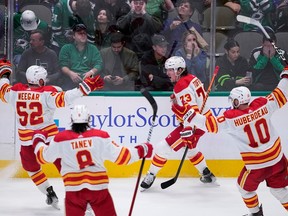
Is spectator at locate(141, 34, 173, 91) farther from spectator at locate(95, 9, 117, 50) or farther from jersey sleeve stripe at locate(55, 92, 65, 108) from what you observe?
jersey sleeve stripe at locate(55, 92, 65, 108)

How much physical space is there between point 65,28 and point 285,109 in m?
2.25

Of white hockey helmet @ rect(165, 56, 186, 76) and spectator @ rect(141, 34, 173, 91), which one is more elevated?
white hockey helmet @ rect(165, 56, 186, 76)

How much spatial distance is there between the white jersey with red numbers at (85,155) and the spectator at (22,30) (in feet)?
9.32

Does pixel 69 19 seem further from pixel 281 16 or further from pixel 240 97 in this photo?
pixel 240 97

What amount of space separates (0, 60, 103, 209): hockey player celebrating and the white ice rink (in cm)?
30

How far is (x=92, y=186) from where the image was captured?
17.0 feet

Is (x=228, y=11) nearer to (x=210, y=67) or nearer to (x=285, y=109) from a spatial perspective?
(x=210, y=67)

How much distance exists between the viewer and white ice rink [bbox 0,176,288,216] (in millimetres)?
6668

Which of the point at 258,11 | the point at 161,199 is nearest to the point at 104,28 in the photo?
the point at 258,11

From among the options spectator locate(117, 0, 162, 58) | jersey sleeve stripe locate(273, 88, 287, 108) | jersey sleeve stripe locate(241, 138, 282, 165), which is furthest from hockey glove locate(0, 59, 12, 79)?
jersey sleeve stripe locate(273, 88, 287, 108)

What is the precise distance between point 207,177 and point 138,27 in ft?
A: 5.22

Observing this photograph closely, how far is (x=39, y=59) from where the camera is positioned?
7918 mm

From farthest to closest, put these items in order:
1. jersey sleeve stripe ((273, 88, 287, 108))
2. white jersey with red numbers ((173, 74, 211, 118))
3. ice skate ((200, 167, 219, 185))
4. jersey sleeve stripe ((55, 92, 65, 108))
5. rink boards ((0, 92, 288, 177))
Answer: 1. rink boards ((0, 92, 288, 177))
2. ice skate ((200, 167, 219, 185))
3. white jersey with red numbers ((173, 74, 211, 118))
4. jersey sleeve stripe ((55, 92, 65, 108))
5. jersey sleeve stripe ((273, 88, 287, 108))

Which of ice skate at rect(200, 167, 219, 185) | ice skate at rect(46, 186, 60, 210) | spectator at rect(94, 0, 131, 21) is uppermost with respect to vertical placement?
spectator at rect(94, 0, 131, 21)
